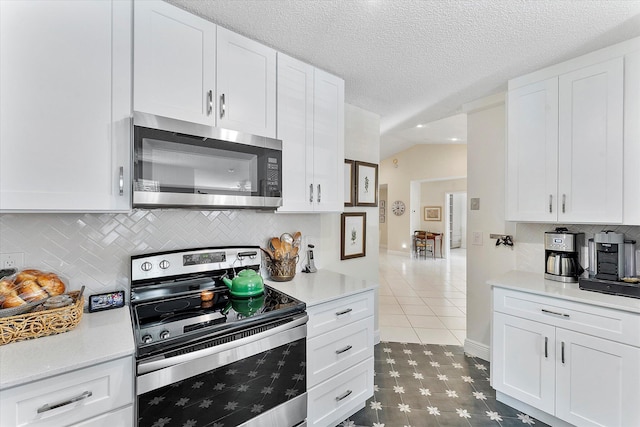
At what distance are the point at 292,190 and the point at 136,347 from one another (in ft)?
3.93

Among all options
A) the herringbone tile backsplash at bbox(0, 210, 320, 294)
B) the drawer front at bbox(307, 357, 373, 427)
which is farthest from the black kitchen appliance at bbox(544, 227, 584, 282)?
the herringbone tile backsplash at bbox(0, 210, 320, 294)

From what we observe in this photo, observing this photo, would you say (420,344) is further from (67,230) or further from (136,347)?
(67,230)

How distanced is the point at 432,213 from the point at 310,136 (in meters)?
8.08

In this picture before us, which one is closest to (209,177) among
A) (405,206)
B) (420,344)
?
(420,344)

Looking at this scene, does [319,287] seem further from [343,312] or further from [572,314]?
[572,314]

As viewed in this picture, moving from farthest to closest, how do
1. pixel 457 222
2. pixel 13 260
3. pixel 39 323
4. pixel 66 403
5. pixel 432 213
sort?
pixel 457 222
pixel 432 213
pixel 13 260
pixel 39 323
pixel 66 403

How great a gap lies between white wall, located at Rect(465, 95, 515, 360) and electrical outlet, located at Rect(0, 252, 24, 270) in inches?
132

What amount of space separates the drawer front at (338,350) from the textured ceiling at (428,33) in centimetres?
182

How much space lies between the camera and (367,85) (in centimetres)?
239

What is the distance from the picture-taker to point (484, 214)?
9.21ft

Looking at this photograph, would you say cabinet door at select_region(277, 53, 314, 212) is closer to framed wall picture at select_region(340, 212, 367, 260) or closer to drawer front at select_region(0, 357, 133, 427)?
framed wall picture at select_region(340, 212, 367, 260)

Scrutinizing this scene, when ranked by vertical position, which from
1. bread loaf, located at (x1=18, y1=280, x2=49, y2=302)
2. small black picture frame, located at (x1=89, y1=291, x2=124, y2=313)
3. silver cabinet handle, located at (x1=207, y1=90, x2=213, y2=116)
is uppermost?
silver cabinet handle, located at (x1=207, y1=90, x2=213, y2=116)

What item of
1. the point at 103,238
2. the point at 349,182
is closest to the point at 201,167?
the point at 103,238

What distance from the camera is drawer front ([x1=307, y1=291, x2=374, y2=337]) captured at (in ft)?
5.40
